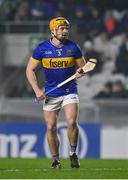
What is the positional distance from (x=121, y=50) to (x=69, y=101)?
9.41 m

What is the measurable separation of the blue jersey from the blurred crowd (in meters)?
8.65

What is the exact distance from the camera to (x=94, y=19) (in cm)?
2222

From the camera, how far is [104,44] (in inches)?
861

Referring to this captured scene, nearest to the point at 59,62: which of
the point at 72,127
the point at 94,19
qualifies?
the point at 72,127

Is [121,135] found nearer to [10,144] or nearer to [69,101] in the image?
[10,144]

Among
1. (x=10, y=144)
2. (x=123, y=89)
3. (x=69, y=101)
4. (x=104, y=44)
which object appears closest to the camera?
(x=69, y=101)

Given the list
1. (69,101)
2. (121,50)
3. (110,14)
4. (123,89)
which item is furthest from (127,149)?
(69,101)

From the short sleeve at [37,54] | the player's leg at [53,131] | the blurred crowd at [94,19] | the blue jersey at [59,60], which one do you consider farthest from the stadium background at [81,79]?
the short sleeve at [37,54]

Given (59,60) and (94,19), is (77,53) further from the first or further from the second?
(94,19)

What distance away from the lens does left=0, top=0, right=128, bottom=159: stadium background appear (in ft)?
61.2

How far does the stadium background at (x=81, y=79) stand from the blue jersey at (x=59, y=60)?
639 centimetres

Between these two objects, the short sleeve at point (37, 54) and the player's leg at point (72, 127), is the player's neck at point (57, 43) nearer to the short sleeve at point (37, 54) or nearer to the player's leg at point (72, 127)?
the short sleeve at point (37, 54)

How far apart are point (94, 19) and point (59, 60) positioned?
408 inches

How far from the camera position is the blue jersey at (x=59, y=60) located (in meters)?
12.0
